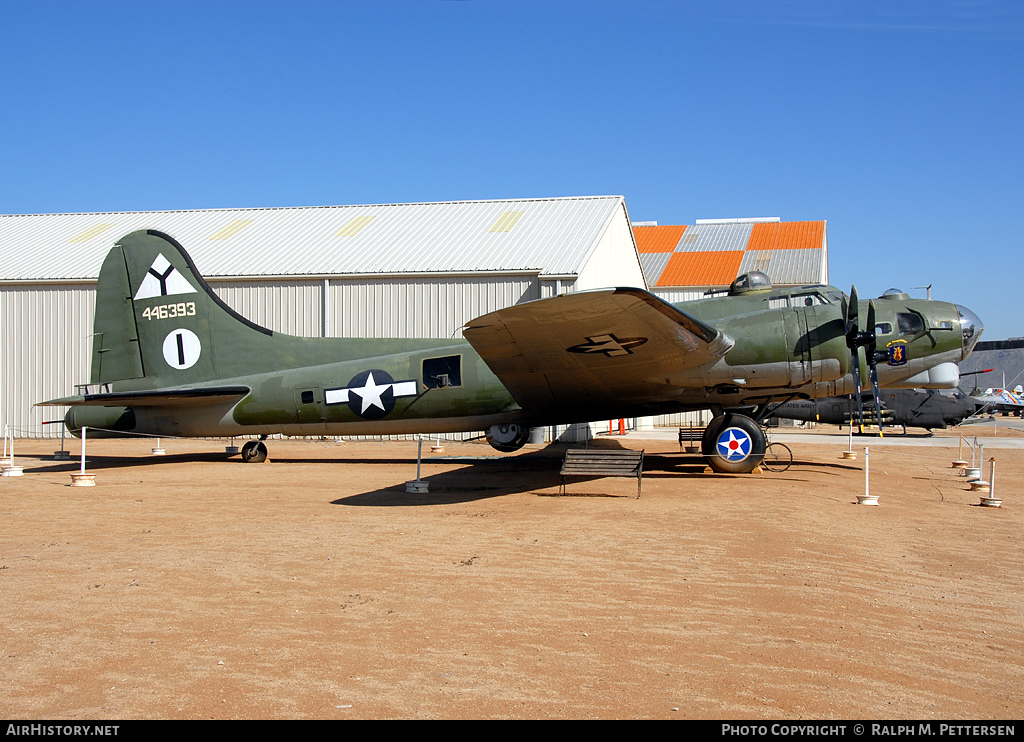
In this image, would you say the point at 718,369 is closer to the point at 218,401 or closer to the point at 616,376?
the point at 616,376

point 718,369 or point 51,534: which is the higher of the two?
point 718,369

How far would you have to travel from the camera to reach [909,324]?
48.4ft

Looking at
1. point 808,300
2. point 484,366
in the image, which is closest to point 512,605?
point 484,366

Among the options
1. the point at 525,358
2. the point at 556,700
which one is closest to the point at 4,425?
the point at 525,358

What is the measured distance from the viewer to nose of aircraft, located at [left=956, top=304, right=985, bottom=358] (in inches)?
582

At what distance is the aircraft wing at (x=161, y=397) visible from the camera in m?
15.7

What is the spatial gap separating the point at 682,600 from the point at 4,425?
29.8m

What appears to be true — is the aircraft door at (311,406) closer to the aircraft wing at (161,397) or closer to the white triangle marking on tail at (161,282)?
the aircraft wing at (161,397)

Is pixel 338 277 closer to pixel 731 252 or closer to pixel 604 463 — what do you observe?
pixel 604 463

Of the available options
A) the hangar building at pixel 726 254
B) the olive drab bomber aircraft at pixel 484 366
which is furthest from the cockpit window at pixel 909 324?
the hangar building at pixel 726 254

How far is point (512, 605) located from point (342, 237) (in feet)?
85.4

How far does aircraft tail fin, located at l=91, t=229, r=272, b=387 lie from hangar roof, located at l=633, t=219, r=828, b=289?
94.1ft

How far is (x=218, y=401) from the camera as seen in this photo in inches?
654

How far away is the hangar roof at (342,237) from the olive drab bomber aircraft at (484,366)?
32.9ft
